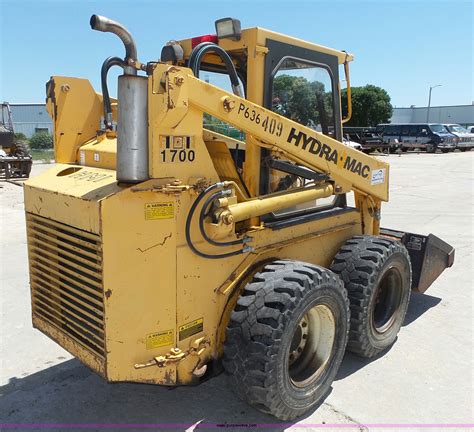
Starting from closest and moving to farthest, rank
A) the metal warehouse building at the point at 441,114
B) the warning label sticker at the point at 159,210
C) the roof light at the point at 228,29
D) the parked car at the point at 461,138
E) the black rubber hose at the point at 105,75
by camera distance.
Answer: the warning label sticker at the point at 159,210 → the roof light at the point at 228,29 → the black rubber hose at the point at 105,75 → the parked car at the point at 461,138 → the metal warehouse building at the point at 441,114

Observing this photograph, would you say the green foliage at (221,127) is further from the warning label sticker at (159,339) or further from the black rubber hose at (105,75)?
the warning label sticker at (159,339)

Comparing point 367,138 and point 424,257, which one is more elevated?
point 367,138

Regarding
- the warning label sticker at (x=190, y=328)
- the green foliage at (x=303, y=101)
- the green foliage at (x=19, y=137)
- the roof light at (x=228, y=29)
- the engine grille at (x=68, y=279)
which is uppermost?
the roof light at (x=228, y=29)

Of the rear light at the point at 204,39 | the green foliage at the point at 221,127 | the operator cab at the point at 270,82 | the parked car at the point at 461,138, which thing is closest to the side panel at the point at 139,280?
the operator cab at the point at 270,82

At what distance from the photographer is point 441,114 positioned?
76.2m

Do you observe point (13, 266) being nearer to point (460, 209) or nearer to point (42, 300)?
point (42, 300)

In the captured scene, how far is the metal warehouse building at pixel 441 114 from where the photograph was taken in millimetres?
73312

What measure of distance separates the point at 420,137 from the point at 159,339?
99.1 ft

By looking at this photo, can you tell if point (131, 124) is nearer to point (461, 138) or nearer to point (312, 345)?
point (312, 345)

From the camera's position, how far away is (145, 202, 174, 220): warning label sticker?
2.53 metres

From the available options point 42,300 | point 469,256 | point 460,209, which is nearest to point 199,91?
point 42,300

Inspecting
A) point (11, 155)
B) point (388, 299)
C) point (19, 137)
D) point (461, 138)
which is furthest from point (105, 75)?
point (461, 138)

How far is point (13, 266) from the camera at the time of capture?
A: 20.9 feet

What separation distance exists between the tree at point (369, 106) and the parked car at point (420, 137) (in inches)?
568
